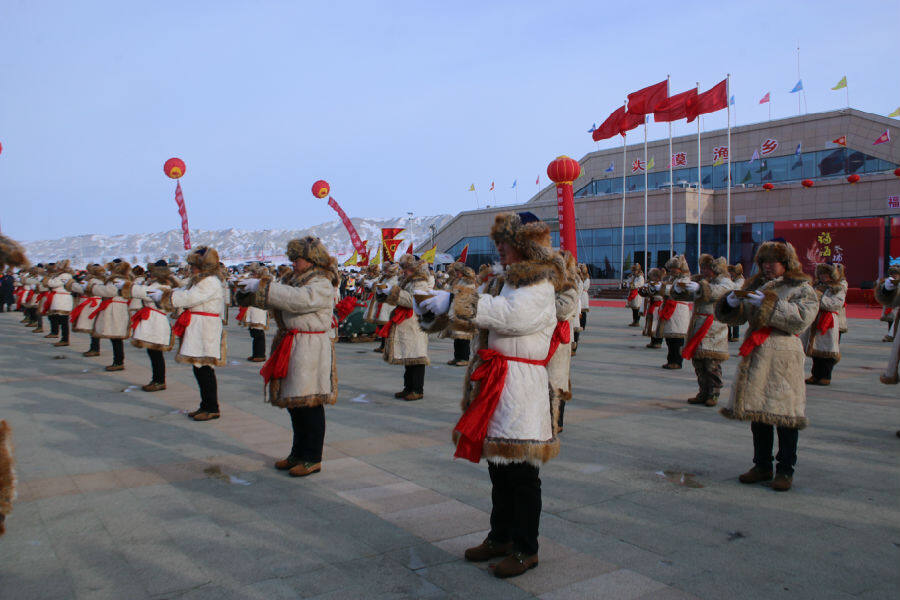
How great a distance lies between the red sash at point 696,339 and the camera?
7441mm

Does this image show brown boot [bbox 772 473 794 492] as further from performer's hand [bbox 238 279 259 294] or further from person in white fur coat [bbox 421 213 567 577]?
performer's hand [bbox 238 279 259 294]

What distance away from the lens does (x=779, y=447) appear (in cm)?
487

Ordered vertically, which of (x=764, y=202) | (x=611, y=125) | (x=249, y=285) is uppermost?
(x=611, y=125)

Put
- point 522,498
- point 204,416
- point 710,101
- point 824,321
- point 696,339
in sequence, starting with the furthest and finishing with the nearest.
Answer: point 710,101, point 824,321, point 696,339, point 204,416, point 522,498

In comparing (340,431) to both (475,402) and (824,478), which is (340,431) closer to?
(475,402)

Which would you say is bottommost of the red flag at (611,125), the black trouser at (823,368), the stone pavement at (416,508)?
the stone pavement at (416,508)

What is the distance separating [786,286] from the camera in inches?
200

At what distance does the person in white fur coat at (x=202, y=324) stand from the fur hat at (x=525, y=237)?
4.80m

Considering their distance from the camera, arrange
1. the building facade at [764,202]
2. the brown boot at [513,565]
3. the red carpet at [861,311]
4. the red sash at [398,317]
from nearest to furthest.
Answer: the brown boot at [513,565] < the red sash at [398,317] < the red carpet at [861,311] < the building facade at [764,202]

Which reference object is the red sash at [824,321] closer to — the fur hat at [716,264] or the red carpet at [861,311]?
the fur hat at [716,264]

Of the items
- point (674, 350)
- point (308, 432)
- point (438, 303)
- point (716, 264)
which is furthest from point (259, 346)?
point (438, 303)

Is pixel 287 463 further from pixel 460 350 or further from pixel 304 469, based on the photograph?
pixel 460 350

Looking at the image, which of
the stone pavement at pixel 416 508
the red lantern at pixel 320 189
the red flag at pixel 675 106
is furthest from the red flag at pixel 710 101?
the stone pavement at pixel 416 508

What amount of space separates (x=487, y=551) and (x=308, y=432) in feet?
7.20
